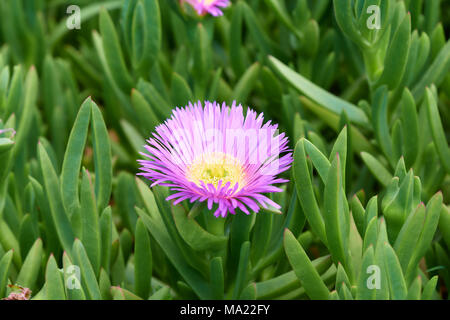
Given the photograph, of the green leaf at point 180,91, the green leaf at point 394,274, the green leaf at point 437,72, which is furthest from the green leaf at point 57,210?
the green leaf at point 437,72

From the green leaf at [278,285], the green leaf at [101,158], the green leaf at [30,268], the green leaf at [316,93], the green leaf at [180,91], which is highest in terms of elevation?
the green leaf at [180,91]

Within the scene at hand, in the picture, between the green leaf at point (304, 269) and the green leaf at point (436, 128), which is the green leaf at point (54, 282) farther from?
the green leaf at point (436, 128)

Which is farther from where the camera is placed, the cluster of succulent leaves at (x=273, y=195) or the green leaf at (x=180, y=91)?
the green leaf at (x=180, y=91)

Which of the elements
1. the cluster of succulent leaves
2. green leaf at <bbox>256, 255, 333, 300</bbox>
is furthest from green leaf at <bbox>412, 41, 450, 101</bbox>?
green leaf at <bbox>256, 255, 333, 300</bbox>

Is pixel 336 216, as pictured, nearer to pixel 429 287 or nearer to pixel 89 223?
pixel 429 287
